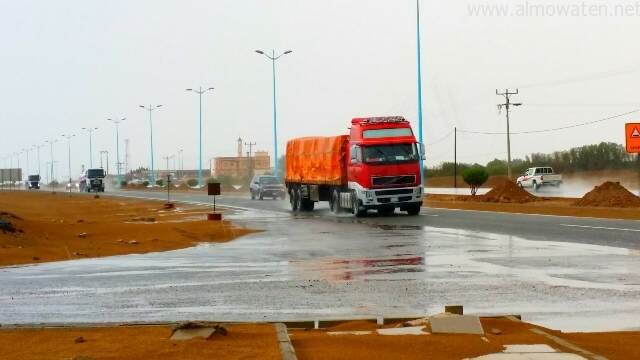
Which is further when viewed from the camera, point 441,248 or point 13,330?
point 441,248

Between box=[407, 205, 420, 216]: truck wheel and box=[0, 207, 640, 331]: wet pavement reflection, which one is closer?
box=[0, 207, 640, 331]: wet pavement reflection

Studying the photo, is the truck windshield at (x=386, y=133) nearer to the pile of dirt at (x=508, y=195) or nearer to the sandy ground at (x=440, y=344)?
the pile of dirt at (x=508, y=195)

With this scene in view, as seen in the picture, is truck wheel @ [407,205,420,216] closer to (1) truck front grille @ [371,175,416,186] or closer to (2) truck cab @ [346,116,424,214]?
(2) truck cab @ [346,116,424,214]

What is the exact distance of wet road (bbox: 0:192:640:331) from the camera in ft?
39.4

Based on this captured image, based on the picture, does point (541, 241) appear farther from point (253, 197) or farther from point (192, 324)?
point (253, 197)

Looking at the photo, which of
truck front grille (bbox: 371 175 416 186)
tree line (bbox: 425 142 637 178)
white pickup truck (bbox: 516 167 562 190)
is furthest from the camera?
tree line (bbox: 425 142 637 178)

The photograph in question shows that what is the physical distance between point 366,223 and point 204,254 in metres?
12.4

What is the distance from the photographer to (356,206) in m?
38.6

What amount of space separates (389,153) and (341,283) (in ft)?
73.8

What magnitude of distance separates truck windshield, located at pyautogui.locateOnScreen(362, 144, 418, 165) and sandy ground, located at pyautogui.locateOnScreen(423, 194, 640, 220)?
20.5 feet

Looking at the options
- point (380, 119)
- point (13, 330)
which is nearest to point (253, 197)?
point (380, 119)

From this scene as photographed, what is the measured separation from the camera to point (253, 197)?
231ft

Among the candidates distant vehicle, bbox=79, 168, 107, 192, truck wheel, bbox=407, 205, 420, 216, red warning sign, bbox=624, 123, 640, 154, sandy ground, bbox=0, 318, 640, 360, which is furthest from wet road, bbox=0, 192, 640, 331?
distant vehicle, bbox=79, 168, 107, 192

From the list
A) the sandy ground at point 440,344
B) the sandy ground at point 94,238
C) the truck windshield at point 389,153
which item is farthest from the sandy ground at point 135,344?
the truck windshield at point 389,153
